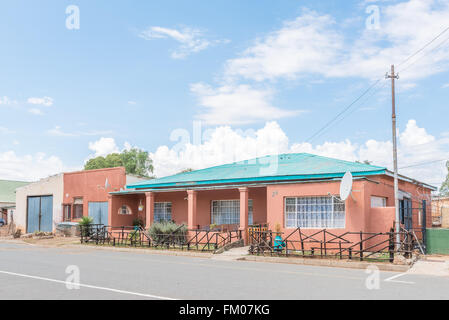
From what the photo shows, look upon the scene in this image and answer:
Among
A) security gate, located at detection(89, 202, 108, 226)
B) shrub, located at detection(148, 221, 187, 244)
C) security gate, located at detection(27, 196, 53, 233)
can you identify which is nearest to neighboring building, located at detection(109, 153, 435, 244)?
shrub, located at detection(148, 221, 187, 244)

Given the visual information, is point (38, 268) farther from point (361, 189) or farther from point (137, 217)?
point (137, 217)

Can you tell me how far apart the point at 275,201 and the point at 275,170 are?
4365 mm

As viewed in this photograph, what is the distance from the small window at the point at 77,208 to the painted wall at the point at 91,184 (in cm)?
29

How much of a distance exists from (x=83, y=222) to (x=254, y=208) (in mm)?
10264

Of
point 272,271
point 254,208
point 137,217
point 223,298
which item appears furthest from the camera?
point 137,217

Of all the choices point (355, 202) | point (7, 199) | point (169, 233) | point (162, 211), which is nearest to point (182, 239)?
point (169, 233)

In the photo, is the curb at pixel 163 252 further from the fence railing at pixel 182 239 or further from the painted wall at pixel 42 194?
the painted wall at pixel 42 194

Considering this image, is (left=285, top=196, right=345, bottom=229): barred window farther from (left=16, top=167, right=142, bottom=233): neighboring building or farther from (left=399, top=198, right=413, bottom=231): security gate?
(left=16, top=167, right=142, bottom=233): neighboring building

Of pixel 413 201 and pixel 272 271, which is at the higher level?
pixel 413 201

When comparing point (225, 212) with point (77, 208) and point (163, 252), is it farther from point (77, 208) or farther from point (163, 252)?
point (77, 208)

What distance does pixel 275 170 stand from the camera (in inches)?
968

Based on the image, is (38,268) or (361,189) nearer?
(38,268)
